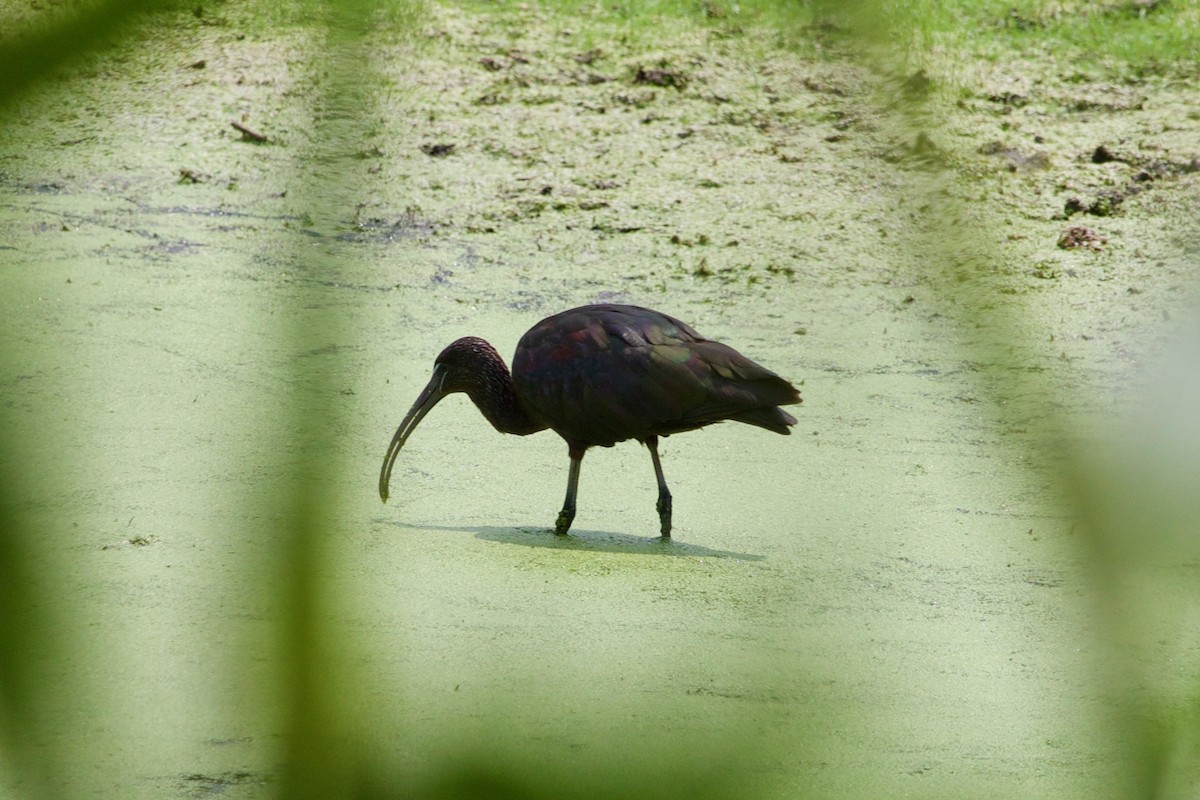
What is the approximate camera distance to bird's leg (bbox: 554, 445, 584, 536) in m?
4.66

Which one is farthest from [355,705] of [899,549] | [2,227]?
[2,227]

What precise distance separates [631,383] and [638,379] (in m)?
0.03

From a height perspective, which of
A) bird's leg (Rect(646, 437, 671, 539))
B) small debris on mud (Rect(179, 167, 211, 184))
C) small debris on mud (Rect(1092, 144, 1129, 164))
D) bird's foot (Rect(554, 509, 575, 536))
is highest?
small debris on mud (Rect(1092, 144, 1129, 164))

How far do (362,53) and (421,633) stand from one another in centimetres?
138

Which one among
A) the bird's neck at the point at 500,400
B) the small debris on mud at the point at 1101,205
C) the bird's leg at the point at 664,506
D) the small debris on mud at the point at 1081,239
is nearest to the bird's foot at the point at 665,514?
the bird's leg at the point at 664,506

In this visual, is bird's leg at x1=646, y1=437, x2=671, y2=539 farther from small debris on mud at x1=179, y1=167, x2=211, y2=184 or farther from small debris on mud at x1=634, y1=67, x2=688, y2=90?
small debris on mud at x1=634, y1=67, x2=688, y2=90

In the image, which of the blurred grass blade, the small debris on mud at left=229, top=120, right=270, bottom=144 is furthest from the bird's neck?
the blurred grass blade

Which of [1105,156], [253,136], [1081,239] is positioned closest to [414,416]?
[253,136]

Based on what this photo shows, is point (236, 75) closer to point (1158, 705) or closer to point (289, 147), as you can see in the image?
point (289, 147)

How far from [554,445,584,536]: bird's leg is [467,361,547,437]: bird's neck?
0.24 meters

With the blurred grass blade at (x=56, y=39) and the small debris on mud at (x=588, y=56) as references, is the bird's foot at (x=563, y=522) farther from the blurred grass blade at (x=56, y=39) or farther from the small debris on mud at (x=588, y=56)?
the small debris on mud at (x=588, y=56)

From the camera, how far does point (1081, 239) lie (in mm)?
7090

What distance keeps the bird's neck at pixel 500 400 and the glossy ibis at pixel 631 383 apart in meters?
0.24

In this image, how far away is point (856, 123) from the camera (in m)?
0.53
